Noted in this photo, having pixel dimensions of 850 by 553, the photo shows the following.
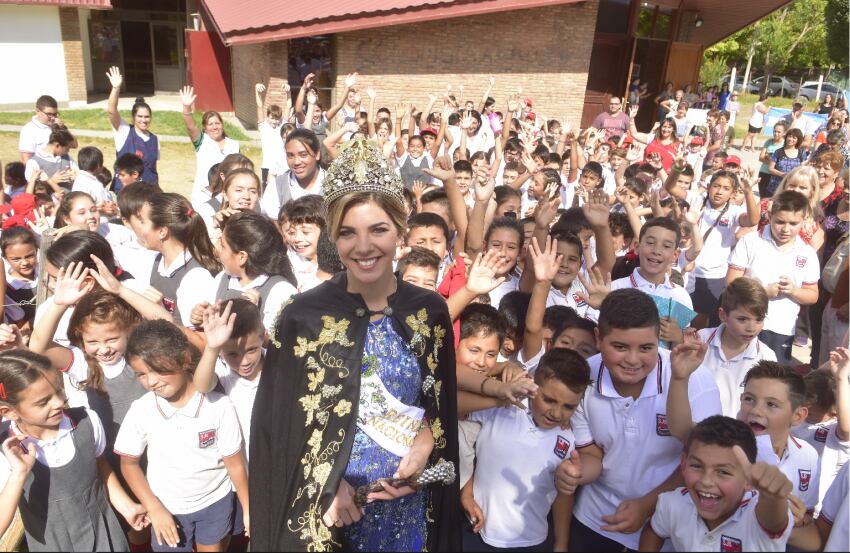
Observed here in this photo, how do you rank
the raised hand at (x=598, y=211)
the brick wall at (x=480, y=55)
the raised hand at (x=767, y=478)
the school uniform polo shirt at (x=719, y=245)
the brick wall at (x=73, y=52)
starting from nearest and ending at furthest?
the raised hand at (x=767, y=478), the raised hand at (x=598, y=211), the school uniform polo shirt at (x=719, y=245), the brick wall at (x=480, y=55), the brick wall at (x=73, y=52)

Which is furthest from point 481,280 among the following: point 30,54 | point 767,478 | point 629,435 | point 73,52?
point 30,54

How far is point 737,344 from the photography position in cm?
344

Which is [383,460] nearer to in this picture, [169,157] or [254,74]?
[169,157]

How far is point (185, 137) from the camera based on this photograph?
52.9ft

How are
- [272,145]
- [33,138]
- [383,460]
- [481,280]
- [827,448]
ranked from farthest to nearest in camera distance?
1. [272,145]
2. [33,138]
3. [827,448]
4. [481,280]
5. [383,460]

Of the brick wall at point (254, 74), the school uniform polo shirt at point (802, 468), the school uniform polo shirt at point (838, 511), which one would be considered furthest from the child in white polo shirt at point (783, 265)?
the brick wall at point (254, 74)

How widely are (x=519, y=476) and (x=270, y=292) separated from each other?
1623 mm

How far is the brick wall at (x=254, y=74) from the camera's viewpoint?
15.1 meters

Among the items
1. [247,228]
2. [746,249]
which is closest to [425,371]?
[247,228]

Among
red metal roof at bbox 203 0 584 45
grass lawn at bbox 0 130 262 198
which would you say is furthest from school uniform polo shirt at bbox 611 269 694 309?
red metal roof at bbox 203 0 584 45

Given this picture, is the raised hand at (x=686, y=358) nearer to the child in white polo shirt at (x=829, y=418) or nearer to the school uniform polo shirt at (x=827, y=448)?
the child in white polo shirt at (x=829, y=418)

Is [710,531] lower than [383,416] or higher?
lower

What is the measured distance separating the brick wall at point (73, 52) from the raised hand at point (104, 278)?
1857 cm

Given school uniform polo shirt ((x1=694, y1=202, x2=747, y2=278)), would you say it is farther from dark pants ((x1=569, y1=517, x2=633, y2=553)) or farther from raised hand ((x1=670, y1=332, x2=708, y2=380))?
dark pants ((x1=569, y1=517, x2=633, y2=553))
